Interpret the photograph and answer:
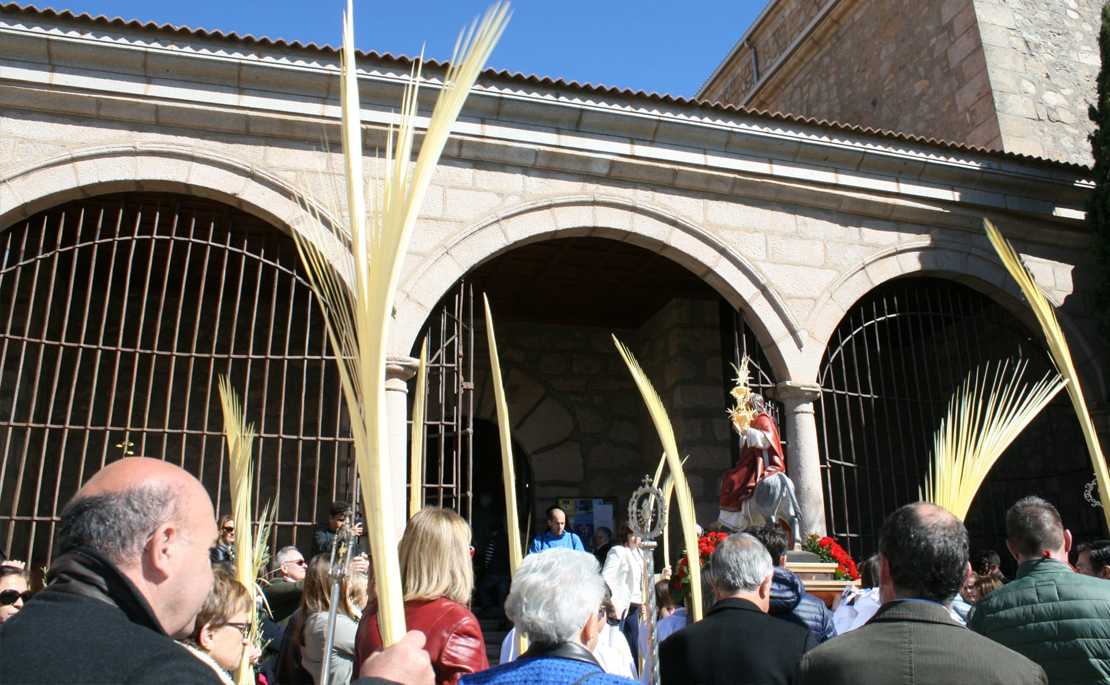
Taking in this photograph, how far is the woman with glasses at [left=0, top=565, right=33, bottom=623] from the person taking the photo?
314 centimetres

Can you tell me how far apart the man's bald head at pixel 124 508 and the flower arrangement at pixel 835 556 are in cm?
511

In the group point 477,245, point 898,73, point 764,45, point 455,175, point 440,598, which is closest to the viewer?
point 440,598

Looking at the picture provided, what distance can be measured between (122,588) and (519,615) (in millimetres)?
846

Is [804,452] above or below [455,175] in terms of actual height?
below

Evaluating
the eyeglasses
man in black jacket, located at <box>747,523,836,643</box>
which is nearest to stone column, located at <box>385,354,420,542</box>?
the eyeglasses

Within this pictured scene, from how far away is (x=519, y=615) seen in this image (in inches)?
73.7

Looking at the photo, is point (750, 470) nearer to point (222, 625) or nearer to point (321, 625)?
point (321, 625)

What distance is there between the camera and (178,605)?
4.43 feet

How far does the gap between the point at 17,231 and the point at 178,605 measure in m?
6.95

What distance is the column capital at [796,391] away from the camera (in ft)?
23.1

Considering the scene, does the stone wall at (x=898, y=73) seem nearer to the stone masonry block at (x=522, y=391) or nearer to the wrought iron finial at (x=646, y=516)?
the stone masonry block at (x=522, y=391)

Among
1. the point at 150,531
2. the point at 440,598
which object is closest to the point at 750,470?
the point at 440,598

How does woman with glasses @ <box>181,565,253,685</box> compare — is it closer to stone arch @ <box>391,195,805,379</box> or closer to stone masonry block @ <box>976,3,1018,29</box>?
stone arch @ <box>391,195,805,379</box>

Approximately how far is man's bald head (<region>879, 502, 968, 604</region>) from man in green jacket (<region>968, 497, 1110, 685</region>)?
80cm
